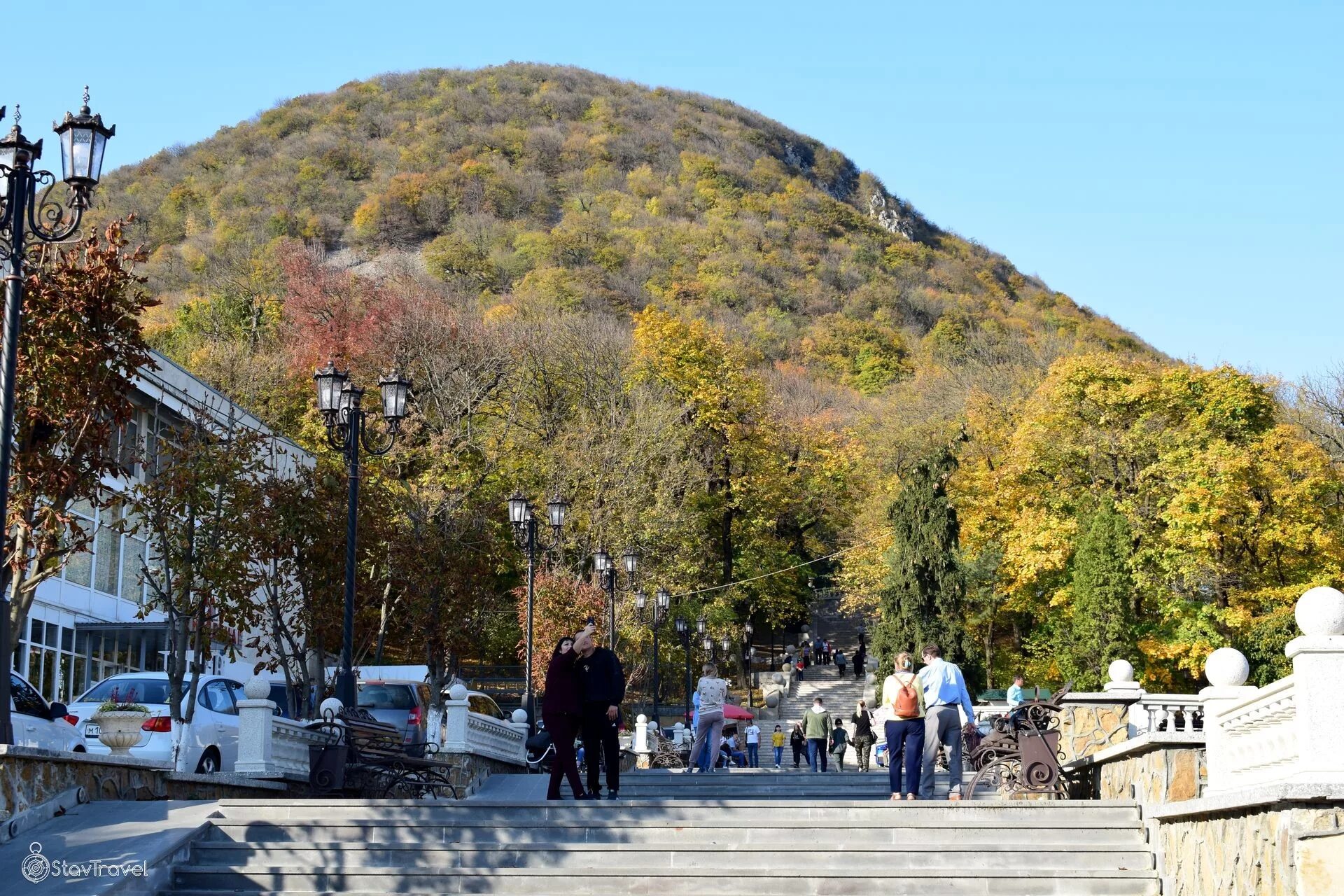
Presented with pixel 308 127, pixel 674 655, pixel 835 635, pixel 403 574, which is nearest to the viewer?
pixel 403 574

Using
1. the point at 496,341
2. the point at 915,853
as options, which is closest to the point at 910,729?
the point at 915,853

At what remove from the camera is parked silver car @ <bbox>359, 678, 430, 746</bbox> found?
74.2 feet

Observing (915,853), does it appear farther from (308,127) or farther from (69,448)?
(308,127)

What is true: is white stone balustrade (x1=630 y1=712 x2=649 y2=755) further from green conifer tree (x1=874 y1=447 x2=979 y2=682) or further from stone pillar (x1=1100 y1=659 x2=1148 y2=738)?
green conifer tree (x1=874 y1=447 x2=979 y2=682)

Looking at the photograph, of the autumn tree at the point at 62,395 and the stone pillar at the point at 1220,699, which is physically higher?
the autumn tree at the point at 62,395

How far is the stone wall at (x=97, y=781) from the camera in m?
10.9

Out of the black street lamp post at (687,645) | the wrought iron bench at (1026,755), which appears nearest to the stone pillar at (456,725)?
the wrought iron bench at (1026,755)

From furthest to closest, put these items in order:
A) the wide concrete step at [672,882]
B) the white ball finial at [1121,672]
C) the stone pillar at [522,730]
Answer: the stone pillar at [522,730] → the white ball finial at [1121,672] → the wide concrete step at [672,882]

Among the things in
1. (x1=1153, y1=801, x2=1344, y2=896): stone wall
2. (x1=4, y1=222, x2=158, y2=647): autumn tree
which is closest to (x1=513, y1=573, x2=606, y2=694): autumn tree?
(x1=4, y1=222, x2=158, y2=647): autumn tree

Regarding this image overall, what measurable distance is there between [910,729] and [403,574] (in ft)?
48.4

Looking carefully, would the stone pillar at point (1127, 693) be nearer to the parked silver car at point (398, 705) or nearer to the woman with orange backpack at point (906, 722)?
the woman with orange backpack at point (906, 722)

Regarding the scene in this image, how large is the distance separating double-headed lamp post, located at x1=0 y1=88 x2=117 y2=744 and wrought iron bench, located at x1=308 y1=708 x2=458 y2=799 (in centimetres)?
427

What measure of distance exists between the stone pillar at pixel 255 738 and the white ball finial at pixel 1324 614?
31.6 ft

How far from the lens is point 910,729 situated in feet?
49.2
